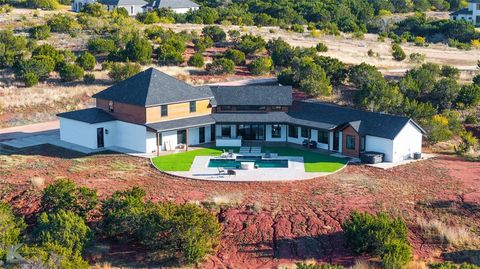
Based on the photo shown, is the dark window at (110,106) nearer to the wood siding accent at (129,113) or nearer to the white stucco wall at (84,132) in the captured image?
the wood siding accent at (129,113)

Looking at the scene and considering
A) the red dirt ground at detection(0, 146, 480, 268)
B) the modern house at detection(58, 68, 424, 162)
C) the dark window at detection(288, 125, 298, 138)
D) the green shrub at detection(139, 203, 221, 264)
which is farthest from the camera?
the dark window at detection(288, 125, 298, 138)

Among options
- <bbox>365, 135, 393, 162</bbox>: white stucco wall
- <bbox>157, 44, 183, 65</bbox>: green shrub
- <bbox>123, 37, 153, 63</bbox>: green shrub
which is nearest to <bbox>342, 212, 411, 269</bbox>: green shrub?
<bbox>365, 135, 393, 162</bbox>: white stucco wall

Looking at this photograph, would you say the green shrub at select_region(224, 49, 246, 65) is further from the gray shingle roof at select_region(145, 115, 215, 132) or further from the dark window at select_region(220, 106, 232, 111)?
the gray shingle roof at select_region(145, 115, 215, 132)

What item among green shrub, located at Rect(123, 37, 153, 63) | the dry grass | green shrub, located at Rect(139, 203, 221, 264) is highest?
green shrub, located at Rect(123, 37, 153, 63)

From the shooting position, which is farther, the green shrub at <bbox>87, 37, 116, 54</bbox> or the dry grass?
the green shrub at <bbox>87, 37, 116, 54</bbox>

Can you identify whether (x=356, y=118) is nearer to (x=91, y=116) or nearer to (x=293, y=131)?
(x=293, y=131)

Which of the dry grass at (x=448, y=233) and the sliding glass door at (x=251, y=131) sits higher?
the sliding glass door at (x=251, y=131)

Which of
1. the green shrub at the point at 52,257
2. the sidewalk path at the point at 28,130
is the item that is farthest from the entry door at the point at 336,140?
the green shrub at the point at 52,257
